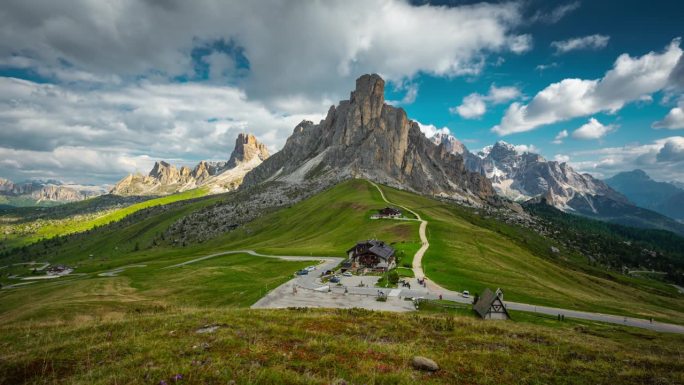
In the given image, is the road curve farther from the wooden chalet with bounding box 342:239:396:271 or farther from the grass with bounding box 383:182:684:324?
the wooden chalet with bounding box 342:239:396:271

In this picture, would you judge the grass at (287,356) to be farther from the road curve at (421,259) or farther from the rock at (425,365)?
the road curve at (421,259)

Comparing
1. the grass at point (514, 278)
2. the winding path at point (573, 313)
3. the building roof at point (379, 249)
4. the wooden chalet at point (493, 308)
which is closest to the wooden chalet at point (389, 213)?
the grass at point (514, 278)

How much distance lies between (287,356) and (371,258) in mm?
72345

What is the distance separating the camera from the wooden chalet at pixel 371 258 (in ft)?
278

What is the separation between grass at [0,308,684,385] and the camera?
12891 millimetres

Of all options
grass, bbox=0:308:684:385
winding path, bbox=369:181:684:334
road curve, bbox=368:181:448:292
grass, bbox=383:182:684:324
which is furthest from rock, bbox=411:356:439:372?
grass, bbox=383:182:684:324

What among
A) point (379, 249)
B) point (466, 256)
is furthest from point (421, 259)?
point (466, 256)

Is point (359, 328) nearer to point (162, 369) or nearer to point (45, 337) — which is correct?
point (162, 369)

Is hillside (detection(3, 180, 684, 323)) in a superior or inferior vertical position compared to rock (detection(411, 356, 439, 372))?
inferior

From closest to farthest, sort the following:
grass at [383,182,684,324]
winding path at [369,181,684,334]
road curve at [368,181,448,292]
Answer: winding path at [369,181,684,334] → road curve at [368,181,448,292] → grass at [383,182,684,324]

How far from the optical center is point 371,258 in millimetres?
86375

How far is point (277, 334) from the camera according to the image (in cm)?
2050

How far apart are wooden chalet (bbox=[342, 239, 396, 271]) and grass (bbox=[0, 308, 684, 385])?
58.0 meters

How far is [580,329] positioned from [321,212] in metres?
146
